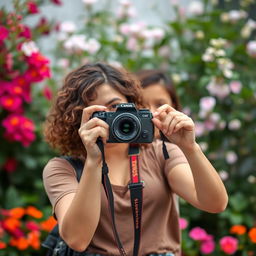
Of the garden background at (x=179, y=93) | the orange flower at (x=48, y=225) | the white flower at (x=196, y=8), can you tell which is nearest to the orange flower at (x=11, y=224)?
the garden background at (x=179, y=93)

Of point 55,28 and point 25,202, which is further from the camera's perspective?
point 55,28

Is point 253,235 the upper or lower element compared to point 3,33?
lower

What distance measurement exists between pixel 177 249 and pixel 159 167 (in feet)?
0.90

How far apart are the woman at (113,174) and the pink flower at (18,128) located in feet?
3.21

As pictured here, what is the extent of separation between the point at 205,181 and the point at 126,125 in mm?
286

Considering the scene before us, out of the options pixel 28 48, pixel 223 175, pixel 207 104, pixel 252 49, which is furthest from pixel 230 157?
pixel 28 48

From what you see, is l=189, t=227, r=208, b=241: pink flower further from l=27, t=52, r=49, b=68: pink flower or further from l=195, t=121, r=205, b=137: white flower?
l=27, t=52, r=49, b=68: pink flower

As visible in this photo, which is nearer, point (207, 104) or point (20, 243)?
point (20, 243)

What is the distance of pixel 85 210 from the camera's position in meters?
1.52

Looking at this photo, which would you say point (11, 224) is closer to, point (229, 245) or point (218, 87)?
point (229, 245)

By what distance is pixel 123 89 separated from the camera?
1.73 metres

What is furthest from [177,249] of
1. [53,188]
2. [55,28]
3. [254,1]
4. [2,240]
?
[254,1]

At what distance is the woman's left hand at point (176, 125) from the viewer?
1535mm

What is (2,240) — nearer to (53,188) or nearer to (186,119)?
(53,188)
